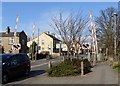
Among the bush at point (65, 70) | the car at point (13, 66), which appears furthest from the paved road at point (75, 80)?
the car at point (13, 66)

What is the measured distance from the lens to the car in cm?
1662

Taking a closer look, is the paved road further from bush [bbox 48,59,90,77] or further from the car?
the car

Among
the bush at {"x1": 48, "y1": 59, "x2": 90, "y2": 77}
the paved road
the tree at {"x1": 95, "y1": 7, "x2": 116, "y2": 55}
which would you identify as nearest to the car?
the paved road

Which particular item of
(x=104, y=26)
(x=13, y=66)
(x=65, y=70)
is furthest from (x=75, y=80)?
(x=104, y=26)

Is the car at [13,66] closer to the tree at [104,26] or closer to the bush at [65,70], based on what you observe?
the bush at [65,70]

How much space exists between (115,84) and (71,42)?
1313 cm

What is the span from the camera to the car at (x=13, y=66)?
1662 cm

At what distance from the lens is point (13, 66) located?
17.5 m

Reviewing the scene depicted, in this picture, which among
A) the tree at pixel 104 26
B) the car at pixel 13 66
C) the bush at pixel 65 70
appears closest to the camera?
the car at pixel 13 66

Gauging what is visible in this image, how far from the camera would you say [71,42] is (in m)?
27.3

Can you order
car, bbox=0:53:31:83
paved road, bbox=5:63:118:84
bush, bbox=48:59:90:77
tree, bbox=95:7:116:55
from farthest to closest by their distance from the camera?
1. tree, bbox=95:7:116:55
2. bush, bbox=48:59:90:77
3. car, bbox=0:53:31:83
4. paved road, bbox=5:63:118:84

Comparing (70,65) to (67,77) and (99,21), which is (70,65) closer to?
(67,77)

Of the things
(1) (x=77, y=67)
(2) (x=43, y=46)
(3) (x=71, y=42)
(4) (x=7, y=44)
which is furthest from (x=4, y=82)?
(2) (x=43, y=46)

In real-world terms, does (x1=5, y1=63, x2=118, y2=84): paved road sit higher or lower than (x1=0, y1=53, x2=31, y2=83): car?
lower
